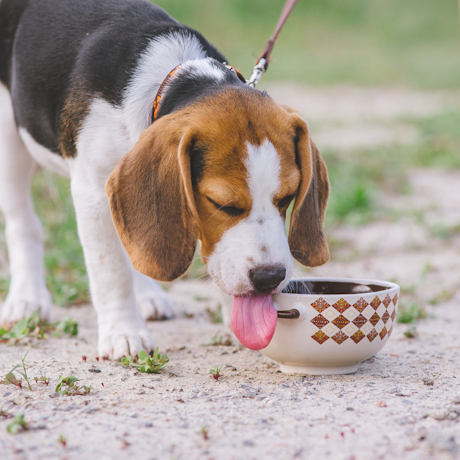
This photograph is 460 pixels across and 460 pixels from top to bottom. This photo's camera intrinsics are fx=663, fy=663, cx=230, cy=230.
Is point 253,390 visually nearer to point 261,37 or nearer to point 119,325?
point 119,325

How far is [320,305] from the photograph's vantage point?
259 centimetres

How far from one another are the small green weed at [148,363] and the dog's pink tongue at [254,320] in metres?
0.39

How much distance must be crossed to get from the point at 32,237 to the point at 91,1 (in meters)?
1.49

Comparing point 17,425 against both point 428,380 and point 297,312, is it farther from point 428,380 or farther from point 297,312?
point 428,380

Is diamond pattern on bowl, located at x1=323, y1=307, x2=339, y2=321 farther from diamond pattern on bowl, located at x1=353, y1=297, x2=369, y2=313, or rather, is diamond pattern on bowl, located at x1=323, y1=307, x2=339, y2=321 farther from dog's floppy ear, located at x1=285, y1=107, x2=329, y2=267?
dog's floppy ear, located at x1=285, y1=107, x2=329, y2=267

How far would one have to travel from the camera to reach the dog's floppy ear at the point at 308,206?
2877 millimetres

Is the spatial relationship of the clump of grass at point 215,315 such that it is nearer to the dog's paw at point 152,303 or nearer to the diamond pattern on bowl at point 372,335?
the dog's paw at point 152,303

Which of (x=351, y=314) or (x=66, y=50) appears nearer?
(x=351, y=314)

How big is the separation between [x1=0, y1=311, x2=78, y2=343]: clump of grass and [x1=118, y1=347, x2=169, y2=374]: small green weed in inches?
26.2

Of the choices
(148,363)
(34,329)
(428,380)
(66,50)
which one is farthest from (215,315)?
(66,50)

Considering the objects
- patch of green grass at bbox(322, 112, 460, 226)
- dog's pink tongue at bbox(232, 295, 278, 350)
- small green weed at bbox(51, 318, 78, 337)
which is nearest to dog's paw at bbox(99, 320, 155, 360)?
small green weed at bbox(51, 318, 78, 337)

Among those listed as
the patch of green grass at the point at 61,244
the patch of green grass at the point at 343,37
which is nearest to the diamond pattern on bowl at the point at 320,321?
the patch of green grass at the point at 61,244

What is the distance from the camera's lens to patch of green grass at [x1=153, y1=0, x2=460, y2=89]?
17.8 meters

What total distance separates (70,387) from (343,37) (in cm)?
2359
